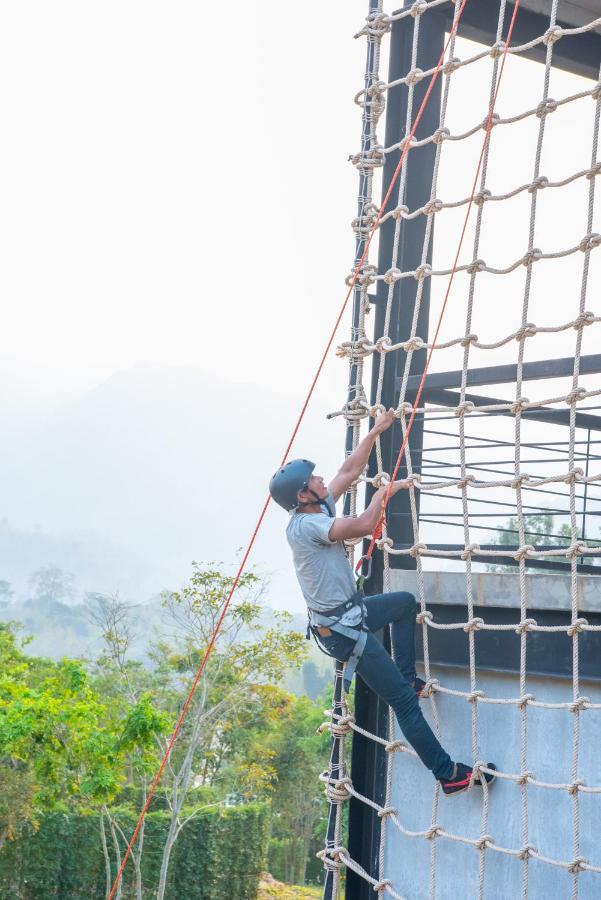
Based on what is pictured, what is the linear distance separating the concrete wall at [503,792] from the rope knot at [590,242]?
2.51ft

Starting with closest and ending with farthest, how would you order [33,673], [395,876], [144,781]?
[395,876] → [144,781] → [33,673]

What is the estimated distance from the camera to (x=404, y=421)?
2.71 meters

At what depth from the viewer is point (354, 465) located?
269 cm

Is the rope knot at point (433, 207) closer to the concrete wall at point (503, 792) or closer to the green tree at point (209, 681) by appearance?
the concrete wall at point (503, 792)

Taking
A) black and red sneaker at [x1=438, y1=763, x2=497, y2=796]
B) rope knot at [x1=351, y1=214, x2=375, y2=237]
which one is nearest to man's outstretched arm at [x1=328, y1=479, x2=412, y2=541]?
black and red sneaker at [x1=438, y1=763, x2=497, y2=796]

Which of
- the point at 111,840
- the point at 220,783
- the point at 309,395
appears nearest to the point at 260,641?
the point at 111,840

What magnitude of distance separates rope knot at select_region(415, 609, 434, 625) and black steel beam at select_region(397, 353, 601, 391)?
2.00 ft

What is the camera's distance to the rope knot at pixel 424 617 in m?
2.59

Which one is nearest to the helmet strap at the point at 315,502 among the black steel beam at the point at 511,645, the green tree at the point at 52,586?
the black steel beam at the point at 511,645

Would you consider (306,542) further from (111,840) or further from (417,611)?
(111,840)

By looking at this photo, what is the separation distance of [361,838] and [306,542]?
0.82 m

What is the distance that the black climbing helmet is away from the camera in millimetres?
2578

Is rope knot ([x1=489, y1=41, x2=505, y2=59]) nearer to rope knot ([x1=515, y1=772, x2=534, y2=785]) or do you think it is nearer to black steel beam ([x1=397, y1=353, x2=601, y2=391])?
black steel beam ([x1=397, y1=353, x2=601, y2=391])

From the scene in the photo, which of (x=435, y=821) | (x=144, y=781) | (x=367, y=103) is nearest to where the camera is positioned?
(x=435, y=821)
